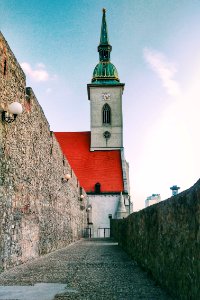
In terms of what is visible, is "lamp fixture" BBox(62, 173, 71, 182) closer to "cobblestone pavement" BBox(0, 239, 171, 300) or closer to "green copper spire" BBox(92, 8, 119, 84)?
"cobblestone pavement" BBox(0, 239, 171, 300)

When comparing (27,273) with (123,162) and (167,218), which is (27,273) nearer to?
(167,218)

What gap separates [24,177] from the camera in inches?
351

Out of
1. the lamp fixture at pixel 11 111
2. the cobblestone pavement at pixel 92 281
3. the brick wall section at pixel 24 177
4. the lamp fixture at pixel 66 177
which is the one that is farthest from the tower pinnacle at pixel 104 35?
the cobblestone pavement at pixel 92 281

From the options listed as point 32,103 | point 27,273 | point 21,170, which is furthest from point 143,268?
point 32,103

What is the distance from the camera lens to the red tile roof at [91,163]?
126 feet

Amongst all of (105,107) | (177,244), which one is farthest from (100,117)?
(177,244)

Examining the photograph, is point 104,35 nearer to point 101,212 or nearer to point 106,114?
point 106,114

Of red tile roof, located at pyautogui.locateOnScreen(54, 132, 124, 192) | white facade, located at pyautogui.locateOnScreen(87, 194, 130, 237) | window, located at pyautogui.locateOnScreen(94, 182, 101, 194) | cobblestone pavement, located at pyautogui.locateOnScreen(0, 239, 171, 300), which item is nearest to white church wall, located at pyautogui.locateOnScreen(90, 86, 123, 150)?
red tile roof, located at pyautogui.locateOnScreen(54, 132, 124, 192)

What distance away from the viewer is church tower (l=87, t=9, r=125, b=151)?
42750 mm

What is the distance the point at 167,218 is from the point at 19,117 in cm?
474

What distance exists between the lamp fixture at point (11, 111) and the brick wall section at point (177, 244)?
3.16 metres

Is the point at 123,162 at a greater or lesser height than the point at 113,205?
greater

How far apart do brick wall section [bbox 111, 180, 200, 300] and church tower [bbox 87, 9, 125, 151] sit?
119 feet

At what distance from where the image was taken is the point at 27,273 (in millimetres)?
6766
